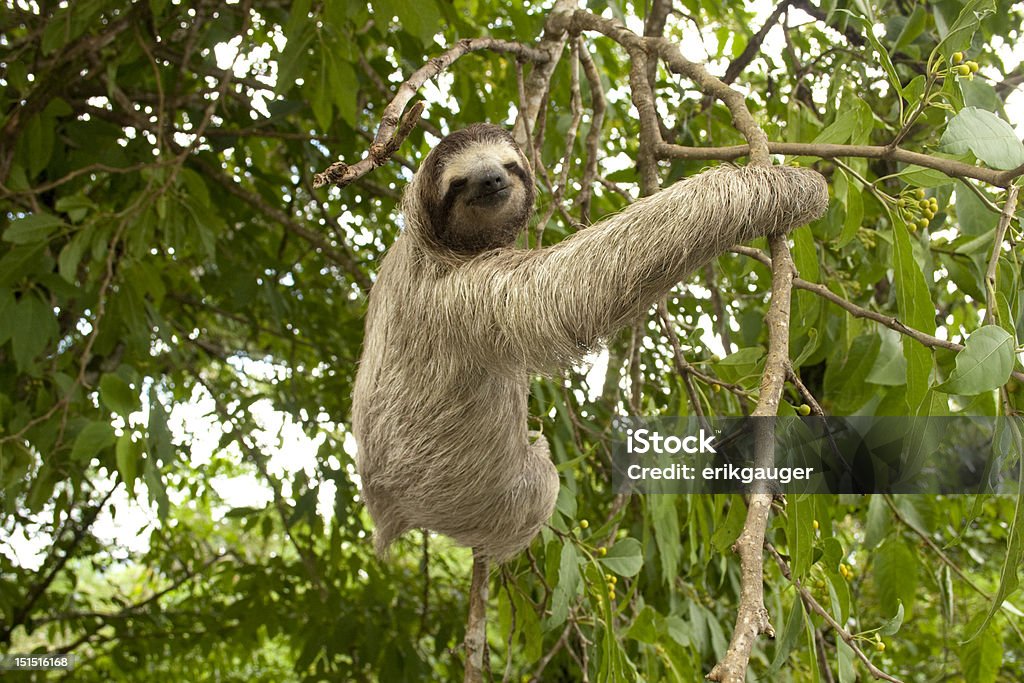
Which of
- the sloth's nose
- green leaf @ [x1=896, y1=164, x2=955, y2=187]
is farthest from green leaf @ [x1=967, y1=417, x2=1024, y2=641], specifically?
the sloth's nose

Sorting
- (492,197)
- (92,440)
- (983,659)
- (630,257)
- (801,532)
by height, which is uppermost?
(492,197)

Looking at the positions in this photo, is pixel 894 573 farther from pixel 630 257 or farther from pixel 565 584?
pixel 630 257

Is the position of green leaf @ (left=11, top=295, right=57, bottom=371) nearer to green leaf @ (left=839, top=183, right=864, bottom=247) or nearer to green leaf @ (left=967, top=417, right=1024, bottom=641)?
green leaf @ (left=839, top=183, right=864, bottom=247)

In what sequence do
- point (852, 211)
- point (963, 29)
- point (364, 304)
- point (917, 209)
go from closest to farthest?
point (963, 29) → point (852, 211) → point (917, 209) → point (364, 304)

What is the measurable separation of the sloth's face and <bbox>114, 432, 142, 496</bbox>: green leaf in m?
1.61

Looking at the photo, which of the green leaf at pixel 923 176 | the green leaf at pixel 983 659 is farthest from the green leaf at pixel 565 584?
the green leaf at pixel 923 176

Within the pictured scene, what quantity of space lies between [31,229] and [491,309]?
8.82 feet

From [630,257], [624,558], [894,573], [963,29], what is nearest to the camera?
[963,29]

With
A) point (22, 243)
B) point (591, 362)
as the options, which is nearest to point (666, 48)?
point (591, 362)

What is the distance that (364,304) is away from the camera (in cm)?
569

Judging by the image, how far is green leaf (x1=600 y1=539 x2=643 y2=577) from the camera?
382cm

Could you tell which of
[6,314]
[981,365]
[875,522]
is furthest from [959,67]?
[6,314]

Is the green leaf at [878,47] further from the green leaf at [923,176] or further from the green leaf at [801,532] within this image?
the green leaf at [801,532]

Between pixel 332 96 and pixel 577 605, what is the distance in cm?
305
